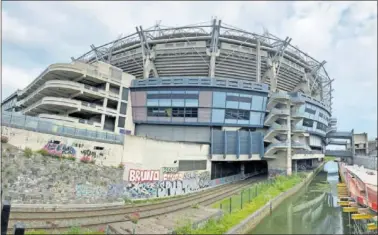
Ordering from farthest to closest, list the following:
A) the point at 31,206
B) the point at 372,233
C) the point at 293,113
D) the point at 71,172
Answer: the point at 293,113
the point at 71,172
the point at 31,206
the point at 372,233

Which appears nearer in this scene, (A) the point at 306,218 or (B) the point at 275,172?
(A) the point at 306,218

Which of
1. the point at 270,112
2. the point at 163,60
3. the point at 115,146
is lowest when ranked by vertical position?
the point at 115,146

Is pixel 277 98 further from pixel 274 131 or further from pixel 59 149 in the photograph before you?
pixel 59 149

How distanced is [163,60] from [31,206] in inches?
1579

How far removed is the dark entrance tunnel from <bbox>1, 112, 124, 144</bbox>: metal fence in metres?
21.3

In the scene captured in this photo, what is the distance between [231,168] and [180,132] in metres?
12.2

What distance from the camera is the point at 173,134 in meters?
48.8

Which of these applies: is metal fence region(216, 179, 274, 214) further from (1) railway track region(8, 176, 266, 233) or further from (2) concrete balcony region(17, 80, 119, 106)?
(2) concrete balcony region(17, 80, 119, 106)

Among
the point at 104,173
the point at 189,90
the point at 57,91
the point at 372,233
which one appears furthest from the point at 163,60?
the point at 372,233

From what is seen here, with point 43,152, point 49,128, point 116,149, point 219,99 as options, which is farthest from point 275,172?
point 43,152

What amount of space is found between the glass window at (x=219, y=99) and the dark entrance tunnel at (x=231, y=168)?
10.3 meters

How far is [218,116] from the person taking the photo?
46719 mm

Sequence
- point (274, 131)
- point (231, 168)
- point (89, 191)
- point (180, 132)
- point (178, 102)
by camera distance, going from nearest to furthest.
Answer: point (89, 191) < point (178, 102) < point (180, 132) < point (274, 131) < point (231, 168)

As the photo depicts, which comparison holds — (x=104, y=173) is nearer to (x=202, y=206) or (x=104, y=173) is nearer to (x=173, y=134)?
(x=202, y=206)
